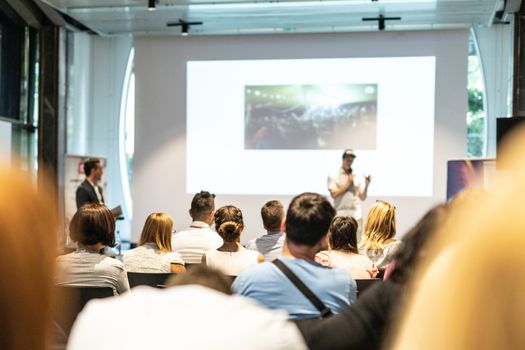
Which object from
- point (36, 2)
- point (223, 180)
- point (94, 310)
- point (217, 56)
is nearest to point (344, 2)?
point (217, 56)

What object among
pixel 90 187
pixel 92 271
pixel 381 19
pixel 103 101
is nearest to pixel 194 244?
pixel 92 271

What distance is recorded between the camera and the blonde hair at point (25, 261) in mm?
892

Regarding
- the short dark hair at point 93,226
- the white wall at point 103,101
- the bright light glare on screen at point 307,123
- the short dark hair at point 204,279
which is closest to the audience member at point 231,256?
the short dark hair at point 93,226

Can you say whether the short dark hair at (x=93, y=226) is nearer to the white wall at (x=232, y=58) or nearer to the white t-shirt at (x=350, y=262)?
the white t-shirt at (x=350, y=262)

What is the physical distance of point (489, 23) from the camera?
8.52m

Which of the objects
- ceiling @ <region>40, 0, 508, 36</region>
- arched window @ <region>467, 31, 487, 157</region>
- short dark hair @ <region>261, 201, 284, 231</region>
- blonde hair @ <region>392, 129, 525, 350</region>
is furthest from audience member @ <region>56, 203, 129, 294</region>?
→ arched window @ <region>467, 31, 487, 157</region>

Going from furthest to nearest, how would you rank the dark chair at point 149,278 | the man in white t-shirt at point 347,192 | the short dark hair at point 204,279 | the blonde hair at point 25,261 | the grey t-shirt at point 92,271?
the man in white t-shirt at point 347,192, the dark chair at point 149,278, the grey t-shirt at point 92,271, the short dark hair at point 204,279, the blonde hair at point 25,261

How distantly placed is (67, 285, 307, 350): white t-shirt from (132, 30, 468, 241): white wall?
760 centimetres

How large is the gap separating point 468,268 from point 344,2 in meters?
7.47

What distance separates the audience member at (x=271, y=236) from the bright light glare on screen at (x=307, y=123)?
4324 millimetres

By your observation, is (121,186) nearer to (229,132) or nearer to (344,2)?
(229,132)

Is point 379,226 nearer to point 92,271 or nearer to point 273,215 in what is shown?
Result: point 273,215

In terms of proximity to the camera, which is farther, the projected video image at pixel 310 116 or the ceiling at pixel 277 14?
the projected video image at pixel 310 116

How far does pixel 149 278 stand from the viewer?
341 cm
